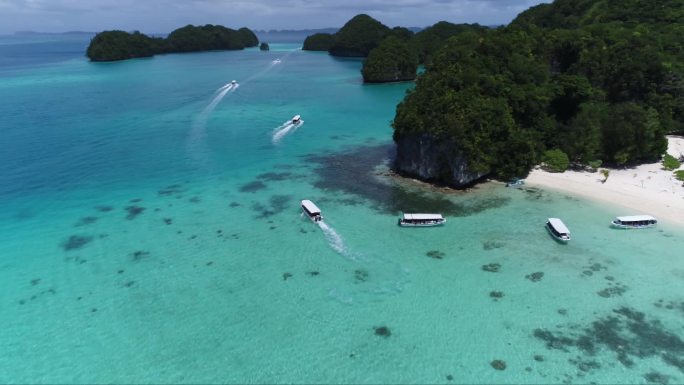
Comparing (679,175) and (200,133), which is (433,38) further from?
(679,175)

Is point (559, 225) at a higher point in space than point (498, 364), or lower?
higher

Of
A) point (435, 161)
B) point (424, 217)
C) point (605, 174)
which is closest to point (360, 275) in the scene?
A: point (424, 217)

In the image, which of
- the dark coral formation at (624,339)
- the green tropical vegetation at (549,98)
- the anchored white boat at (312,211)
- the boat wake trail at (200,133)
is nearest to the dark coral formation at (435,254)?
the dark coral formation at (624,339)

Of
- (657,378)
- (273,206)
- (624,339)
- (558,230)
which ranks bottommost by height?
(657,378)

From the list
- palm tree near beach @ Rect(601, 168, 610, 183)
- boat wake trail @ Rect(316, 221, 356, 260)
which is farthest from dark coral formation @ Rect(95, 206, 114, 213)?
palm tree near beach @ Rect(601, 168, 610, 183)

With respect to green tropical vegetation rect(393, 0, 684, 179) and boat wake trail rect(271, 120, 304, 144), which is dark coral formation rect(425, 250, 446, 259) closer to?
green tropical vegetation rect(393, 0, 684, 179)

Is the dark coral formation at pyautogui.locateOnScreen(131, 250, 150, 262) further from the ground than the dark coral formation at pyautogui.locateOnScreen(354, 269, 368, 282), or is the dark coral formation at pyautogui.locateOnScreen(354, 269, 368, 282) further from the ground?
the dark coral formation at pyautogui.locateOnScreen(354, 269, 368, 282)

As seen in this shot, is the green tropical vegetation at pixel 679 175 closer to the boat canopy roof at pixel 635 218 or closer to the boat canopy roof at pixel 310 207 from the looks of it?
the boat canopy roof at pixel 635 218
